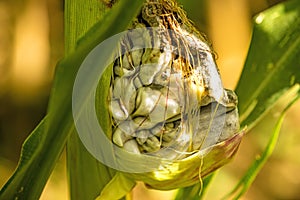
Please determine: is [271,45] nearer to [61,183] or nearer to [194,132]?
[194,132]

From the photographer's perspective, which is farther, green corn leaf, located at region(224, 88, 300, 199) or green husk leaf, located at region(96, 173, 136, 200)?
green corn leaf, located at region(224, 88, 300, 199)

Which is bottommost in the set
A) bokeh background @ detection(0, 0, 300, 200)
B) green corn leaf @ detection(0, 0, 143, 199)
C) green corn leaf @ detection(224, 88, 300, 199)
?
bokeh background @ detection(0, 0, 300, 200)

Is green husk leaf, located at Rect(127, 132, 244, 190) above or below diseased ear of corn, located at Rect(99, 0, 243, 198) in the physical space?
below

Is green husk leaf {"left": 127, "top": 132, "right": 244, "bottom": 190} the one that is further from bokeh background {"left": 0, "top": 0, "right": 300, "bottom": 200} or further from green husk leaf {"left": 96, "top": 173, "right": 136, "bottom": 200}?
bokeh background {"left": 0, "top": 0, "right": 300, "bottom": 200}

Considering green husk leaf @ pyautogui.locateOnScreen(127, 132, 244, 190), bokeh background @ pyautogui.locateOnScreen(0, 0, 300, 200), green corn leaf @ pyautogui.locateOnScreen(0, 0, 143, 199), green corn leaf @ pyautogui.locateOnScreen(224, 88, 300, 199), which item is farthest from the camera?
bokeh background @ pyautogui.locateOnScreen(0, 0, 300, 200)

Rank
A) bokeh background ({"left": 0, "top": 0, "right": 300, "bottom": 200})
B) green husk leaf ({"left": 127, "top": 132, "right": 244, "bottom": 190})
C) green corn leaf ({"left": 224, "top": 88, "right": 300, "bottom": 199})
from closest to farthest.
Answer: green husk leaf ({"left": 127, "top": 132, "right": 244, "bottom": 190}), green corn leaf ({"left": 224, "top": 88, "right": 300, "bottom": 199}), bokeh background ({"left": 0, "top": 0, "right": 300, "bottom": 200})

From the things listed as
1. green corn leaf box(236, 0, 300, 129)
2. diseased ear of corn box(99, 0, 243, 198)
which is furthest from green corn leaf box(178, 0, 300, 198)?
diseased ear of corn box(99, 0, 243, 198)

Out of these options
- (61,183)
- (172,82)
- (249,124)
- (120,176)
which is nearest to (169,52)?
(172,82)
